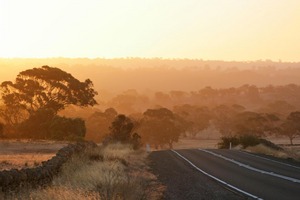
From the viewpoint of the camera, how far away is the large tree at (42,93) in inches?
2512

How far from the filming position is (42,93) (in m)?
64.1

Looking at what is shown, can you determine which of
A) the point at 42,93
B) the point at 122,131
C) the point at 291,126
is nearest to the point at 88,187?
the point at 122,131

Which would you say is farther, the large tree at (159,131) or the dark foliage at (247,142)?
the large tree at (159,131)

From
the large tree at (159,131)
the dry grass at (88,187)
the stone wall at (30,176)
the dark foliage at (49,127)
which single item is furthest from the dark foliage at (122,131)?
A: the large tree at (159,131)

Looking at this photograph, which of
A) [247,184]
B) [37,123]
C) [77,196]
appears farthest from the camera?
[37,123]

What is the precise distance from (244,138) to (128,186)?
41.4m

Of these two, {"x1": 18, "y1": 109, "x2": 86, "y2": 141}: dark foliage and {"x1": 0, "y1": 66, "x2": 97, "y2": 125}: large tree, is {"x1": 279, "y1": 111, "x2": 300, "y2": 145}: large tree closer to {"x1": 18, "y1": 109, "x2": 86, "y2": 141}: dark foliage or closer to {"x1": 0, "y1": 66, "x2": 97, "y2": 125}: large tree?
{"x1": 0, "y1": 66, "x2": 97, "y2": 125}: large tree

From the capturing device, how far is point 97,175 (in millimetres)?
15781

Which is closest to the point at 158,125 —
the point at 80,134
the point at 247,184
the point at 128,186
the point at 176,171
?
the point at 80,134

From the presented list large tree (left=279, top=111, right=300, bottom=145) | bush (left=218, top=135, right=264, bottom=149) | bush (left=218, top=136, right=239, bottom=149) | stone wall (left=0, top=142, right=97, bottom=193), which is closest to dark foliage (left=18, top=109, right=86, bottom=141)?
bush (left=218, top=136, right=239, bottom=149)

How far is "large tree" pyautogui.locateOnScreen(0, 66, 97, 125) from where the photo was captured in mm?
63812

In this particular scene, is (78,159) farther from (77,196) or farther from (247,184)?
(77,196)

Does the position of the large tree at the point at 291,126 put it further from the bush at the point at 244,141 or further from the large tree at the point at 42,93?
the large tree at the point at 42,93

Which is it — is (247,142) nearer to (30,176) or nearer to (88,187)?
(88,187)
